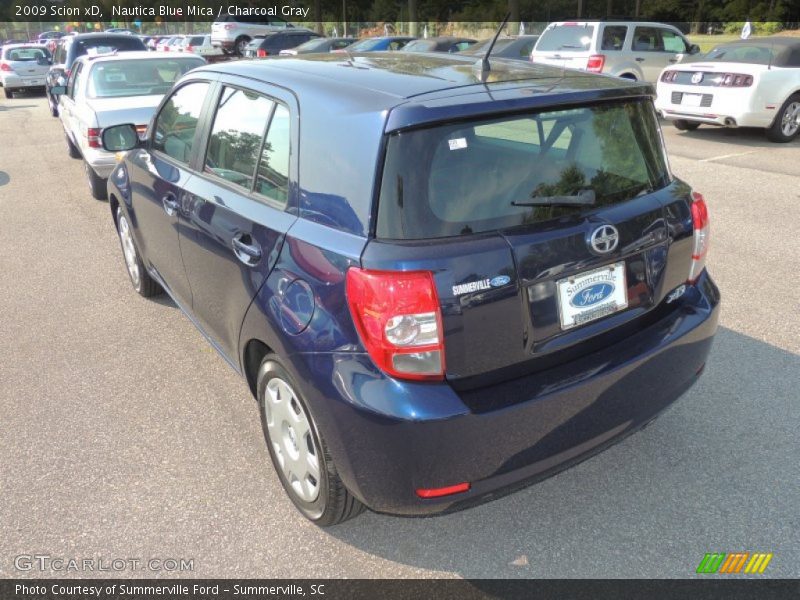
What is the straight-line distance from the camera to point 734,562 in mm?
2508

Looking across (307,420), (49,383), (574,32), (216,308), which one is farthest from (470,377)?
(574,32)

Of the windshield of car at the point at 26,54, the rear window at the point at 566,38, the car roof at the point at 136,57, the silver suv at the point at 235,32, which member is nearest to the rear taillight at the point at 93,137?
the car roof at the point at 136,57

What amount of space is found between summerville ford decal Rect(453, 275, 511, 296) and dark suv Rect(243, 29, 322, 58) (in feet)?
82.7

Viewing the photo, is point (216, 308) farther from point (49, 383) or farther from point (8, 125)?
point (8, 125)

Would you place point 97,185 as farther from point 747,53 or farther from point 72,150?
point 747,53

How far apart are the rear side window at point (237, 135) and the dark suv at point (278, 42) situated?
77.9ft

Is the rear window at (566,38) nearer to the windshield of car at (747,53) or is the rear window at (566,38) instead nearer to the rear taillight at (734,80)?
the windshield of car at (747,53)

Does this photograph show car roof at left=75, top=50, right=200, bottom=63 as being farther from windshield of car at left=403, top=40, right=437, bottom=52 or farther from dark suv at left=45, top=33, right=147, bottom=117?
windshield of car at left=403, top=40, right=437, bottom=52

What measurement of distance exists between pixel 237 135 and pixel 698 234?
210cm

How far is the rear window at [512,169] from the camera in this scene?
218 centimetres

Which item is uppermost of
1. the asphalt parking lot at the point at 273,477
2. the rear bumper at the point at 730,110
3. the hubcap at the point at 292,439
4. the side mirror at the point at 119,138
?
the side mirror at the point at 119,138

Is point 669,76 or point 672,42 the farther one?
point 672,42

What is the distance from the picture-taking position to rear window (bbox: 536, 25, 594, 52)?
13.5 meters

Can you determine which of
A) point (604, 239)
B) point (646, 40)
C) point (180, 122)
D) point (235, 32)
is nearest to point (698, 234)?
point (604, 239)
